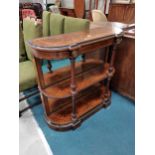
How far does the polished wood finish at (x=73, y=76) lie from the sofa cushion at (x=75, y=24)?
5.3 inches

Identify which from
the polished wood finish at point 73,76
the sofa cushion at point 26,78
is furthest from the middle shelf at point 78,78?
the sofa cushion at point 26,78

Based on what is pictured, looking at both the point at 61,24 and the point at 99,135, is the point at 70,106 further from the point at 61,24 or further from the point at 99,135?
the point at 61,24

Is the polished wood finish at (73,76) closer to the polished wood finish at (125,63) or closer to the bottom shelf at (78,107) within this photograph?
the bottom shelf at (78,107)

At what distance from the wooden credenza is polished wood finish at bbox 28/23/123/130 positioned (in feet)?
6.39

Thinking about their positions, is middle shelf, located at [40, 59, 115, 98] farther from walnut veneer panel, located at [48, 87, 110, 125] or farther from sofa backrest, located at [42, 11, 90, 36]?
sofa backrest, located at [42, 11, 90, 36]

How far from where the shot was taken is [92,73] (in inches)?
71.6

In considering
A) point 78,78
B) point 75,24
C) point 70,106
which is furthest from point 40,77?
point 75,24

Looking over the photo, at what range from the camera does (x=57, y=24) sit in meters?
2.18

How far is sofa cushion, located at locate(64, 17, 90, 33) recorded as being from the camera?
1.77 meters

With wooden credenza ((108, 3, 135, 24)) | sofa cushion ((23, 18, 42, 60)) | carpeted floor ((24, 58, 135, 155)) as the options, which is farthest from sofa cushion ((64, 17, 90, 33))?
wooden credenza ((108, 3, 135, 24))
